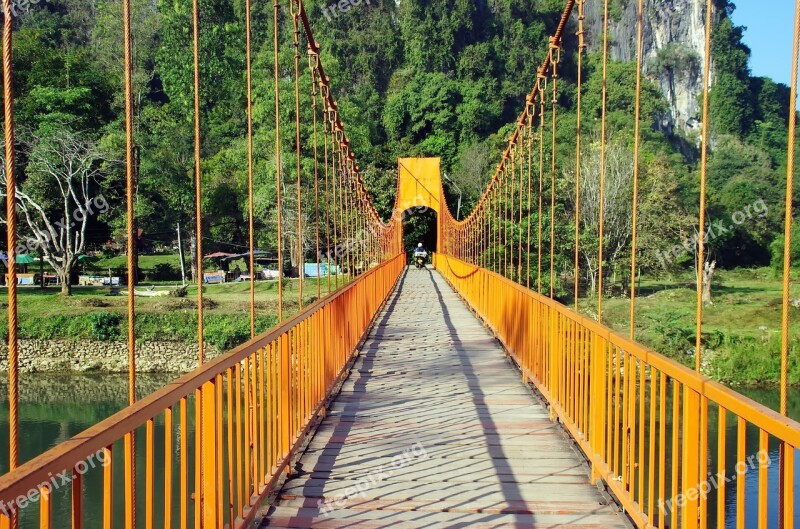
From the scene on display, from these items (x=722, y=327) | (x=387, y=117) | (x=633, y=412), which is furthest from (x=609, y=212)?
(x=387, y=117)

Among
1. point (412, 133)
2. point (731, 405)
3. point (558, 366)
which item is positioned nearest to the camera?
point (731, 405)

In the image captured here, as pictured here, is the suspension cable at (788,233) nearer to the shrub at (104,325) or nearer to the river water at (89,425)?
the river water at (89,425)

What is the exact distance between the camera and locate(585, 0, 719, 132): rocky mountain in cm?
9406

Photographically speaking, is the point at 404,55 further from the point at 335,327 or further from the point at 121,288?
the point at 335,327

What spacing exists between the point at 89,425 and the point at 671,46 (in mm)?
93606

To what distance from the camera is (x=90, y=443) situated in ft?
5.33

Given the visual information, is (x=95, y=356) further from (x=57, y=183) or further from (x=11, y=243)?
(x=11, y=243)

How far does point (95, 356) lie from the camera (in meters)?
25.5

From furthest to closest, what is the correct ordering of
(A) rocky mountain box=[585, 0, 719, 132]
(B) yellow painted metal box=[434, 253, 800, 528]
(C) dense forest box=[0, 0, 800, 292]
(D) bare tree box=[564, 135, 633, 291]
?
1. (A) rocky mountain box=[585, 0, 719, 132]
2. (C) dense forest box=[0, 0, 800, 292]
3. (D) bare tree box=[564, 135, 633, 291]
4. (B) yellow painted metal box=[434, 253, 800, 528]

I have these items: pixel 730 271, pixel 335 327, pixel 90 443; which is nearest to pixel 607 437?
pixel 90 443

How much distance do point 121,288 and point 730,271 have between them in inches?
1045

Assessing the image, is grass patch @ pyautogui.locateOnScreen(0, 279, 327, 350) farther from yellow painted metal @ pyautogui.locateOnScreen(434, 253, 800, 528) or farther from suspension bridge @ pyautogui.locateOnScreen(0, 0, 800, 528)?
yellow painted metal @ pyautogui.locateOnScreen(434, 253, 800, 528)

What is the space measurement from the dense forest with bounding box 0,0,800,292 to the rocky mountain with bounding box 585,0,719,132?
25.2 feet

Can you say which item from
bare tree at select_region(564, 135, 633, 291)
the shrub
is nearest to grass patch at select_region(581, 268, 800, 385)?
bare tree at select_region(564, 135, 633, 291)
